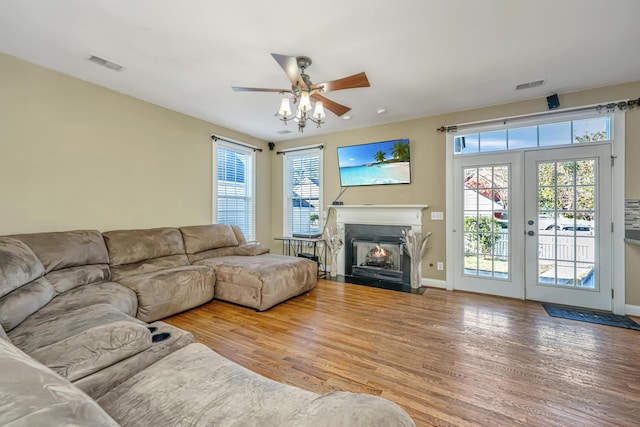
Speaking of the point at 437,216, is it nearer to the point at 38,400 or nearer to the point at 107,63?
the point at 38,400

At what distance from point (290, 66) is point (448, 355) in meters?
2.73

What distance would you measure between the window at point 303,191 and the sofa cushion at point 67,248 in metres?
3.20

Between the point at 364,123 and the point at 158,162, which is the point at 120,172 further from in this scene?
the point at 364,123

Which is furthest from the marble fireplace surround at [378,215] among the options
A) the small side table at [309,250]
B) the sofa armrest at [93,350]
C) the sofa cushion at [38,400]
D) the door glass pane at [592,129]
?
the sofa cushion at [38,400]

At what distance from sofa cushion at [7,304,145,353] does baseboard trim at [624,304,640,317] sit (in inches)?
191

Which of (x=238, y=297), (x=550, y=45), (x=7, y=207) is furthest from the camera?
(x=238, y=297)

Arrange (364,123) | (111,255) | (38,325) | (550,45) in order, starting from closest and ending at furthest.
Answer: (38,325)
(550,45)
(111,255)
(364,123)

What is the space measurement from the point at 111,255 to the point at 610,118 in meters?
5.99

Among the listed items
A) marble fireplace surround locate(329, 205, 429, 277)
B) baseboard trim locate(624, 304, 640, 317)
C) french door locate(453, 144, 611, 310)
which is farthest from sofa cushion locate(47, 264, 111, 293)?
baseboard trim locate(624, 304, 640, 317)

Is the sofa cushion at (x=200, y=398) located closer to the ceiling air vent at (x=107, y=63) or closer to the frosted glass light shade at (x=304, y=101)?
the frosted glass light shade at (x=304, y=101)

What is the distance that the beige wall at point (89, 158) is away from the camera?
2.61m

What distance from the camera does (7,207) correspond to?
101 inches

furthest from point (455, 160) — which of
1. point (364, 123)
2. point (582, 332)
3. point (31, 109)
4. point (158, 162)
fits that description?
point (31, 109)

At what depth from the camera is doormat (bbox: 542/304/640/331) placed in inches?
111
